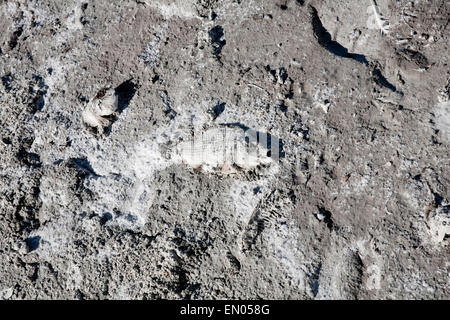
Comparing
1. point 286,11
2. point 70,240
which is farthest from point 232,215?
point 286,11

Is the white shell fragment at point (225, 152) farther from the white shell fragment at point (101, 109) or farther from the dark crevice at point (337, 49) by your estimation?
the dark crevice at point (337, 49)

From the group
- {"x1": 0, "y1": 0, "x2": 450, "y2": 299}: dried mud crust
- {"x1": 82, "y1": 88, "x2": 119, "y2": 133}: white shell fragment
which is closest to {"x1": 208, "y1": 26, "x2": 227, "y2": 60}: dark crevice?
{"x1": 0, "y1": 0, "x2": 450, "y2": 299}: dried mud crust

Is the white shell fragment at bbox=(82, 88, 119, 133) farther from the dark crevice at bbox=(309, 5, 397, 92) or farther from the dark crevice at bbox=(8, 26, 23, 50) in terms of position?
the dark crevice at bbox=(309, 5, 397, 92)

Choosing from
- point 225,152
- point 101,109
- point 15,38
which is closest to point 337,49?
point 225,152

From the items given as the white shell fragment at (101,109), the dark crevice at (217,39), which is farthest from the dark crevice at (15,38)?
the dark crevice at (217,39)

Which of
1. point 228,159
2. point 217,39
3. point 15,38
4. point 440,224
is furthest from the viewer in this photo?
point 15,38

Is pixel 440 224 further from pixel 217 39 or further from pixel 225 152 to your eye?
pixel 217 39
